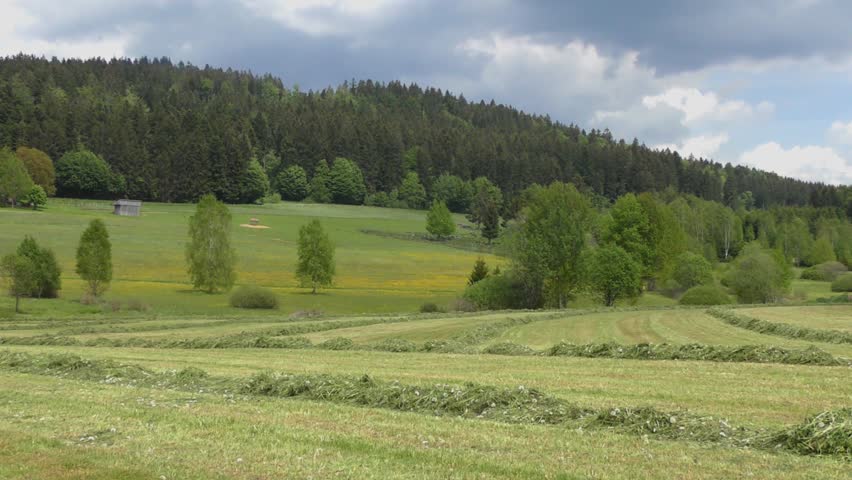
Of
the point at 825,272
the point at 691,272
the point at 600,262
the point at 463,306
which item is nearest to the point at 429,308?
the point at 463,306

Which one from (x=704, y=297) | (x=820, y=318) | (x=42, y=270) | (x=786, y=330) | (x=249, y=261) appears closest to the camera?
(x=786, y=330)

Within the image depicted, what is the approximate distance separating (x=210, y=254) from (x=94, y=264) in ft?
48.0

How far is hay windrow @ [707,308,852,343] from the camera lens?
31016mm

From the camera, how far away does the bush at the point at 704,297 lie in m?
76.2

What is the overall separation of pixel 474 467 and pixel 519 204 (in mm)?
167553

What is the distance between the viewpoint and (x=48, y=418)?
14.4 meters

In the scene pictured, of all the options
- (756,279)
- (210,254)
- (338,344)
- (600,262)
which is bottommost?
(338,344)

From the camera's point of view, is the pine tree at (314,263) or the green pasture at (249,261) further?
the pine tree at (314,263)

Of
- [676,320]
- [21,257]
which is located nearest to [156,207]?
[21,257]

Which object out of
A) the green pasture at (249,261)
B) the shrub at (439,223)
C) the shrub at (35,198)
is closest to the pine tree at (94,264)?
the green pasture at (249,261)

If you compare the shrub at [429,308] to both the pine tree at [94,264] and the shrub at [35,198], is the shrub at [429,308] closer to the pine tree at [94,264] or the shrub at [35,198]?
the pine tree at [94,264]

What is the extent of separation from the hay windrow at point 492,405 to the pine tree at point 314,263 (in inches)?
2422

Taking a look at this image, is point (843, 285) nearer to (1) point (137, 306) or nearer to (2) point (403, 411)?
(1) point (137, 306)

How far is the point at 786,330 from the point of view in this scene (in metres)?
35.6
